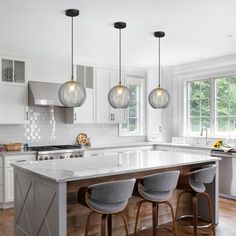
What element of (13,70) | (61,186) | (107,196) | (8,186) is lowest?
(8,186)

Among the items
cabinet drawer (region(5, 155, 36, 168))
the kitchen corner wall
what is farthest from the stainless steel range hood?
cabinet drawer (region(5, 155, 36, 168))

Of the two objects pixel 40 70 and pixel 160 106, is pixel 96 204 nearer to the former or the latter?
pixel 160 106

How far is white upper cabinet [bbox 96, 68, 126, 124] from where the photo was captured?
20.7 ft

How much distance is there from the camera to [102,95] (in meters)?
6.37

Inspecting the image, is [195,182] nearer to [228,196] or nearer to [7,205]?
[228,196]

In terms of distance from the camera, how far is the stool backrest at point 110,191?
2.71 m

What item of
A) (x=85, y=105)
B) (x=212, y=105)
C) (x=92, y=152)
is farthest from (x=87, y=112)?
(x=212, y=105)

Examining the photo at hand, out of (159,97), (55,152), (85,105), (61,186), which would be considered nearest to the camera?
(61,186)

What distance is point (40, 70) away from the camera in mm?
5492

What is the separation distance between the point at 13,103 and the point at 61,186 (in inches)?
116

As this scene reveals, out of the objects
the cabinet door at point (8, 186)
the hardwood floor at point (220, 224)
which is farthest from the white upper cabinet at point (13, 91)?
the hardwood floor at point (220, 224)

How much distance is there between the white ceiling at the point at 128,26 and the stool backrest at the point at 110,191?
1885 mm

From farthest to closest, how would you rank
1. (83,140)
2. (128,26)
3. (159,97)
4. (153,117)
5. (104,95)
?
1. (153,117)
2. (104,95)
3. (83,140)
4. (159,97)
5. (128,26)

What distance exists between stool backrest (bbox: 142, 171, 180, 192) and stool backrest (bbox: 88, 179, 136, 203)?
459mm
